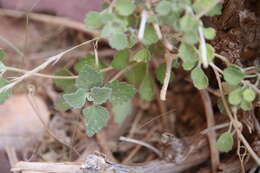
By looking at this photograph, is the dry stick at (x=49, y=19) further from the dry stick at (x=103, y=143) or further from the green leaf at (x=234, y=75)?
the green leaf at (x=234, y=75)

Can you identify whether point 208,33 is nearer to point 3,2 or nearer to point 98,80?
point 98,80

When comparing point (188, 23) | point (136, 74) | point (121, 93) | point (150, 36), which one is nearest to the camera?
point (188, 23)

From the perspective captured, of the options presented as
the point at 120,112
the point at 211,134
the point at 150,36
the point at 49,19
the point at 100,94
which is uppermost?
the point at 49,19

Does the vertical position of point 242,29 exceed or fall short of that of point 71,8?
it falls short

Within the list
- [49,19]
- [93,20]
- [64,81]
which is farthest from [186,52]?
[49,19]

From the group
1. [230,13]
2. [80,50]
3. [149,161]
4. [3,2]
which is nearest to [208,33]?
[230,13]

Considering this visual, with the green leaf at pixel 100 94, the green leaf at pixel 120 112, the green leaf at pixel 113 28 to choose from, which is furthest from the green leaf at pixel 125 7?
the green leaf at pixel 120 112

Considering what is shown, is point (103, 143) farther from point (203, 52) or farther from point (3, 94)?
point (203, 52)

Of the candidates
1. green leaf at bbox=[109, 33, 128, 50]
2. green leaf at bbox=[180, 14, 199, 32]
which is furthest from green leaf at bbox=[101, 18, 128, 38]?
green leaf at bbox=[180, 14, 199, 32]
